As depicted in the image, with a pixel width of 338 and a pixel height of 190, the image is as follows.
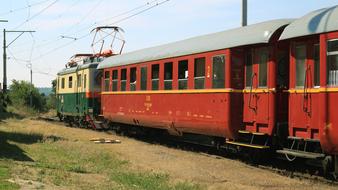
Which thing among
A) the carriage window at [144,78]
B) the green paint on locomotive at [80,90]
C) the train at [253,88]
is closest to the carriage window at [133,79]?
the train at [253,88]

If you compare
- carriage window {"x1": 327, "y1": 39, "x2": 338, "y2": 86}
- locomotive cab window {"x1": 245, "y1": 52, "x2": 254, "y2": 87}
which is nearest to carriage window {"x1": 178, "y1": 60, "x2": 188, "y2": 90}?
locomotive cab window {"x1": 245, "y1": 52, "x2": 254, "y2": 87}

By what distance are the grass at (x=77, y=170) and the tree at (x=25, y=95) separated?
4838cm

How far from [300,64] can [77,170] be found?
5512mm

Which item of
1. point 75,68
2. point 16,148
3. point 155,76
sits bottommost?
point 16,148

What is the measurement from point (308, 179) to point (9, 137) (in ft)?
42.2

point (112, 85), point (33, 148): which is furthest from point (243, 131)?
point (112, 85)

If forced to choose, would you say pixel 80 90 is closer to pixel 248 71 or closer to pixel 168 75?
pixel 168 75

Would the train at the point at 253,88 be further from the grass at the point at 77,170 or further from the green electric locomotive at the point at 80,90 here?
the green electric locomotive at the point at 80,90

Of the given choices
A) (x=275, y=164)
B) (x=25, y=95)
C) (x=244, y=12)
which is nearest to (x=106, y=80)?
(x=244, y=12)

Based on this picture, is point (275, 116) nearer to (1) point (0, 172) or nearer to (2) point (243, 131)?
(2) point (243, 131)

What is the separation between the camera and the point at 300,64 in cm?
1134

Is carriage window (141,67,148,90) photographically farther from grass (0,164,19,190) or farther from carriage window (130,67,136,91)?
grass (0,164,19,190)

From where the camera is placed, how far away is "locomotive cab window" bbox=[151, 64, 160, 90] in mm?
17359

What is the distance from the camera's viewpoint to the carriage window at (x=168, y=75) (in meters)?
16.4
